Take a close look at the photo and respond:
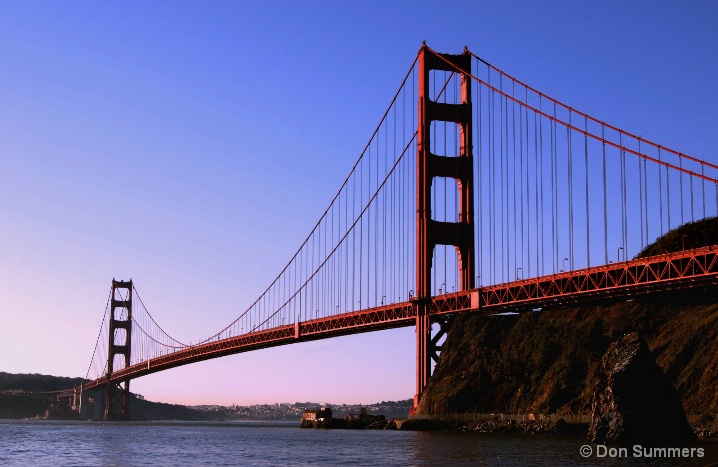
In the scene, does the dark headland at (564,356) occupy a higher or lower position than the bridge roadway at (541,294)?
lower

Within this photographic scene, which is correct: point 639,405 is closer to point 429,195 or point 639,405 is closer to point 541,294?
point 541,294

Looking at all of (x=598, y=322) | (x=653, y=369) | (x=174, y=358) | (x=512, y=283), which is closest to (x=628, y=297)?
(x=598, y=322)

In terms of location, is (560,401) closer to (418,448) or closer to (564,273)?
(564,273)

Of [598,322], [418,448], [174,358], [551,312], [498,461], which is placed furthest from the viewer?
[174,358]

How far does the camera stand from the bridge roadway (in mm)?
69438

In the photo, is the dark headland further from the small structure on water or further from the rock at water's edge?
the small structure on water

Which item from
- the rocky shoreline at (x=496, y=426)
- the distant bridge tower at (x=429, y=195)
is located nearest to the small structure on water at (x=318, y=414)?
the rocky shoreline at (x=496, y=426)

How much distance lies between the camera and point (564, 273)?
259ft

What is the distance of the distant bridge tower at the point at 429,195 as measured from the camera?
311 feet

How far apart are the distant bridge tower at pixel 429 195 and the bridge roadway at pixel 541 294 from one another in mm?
2419

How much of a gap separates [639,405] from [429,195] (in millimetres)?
46537

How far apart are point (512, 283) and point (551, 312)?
487 cm

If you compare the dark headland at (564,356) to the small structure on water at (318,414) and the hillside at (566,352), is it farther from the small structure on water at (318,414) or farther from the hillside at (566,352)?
the small structure on water at (318,414)

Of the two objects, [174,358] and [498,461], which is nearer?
[498,461]
